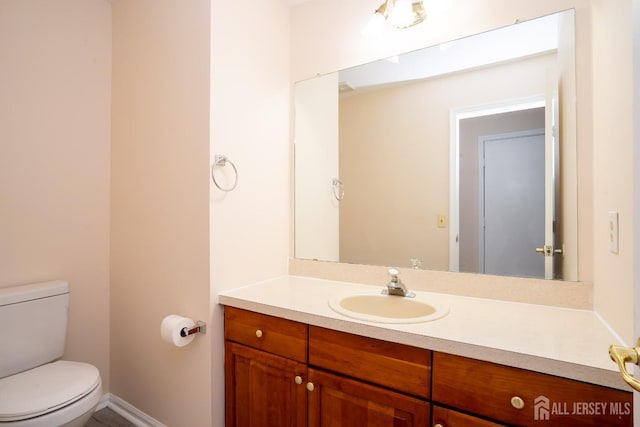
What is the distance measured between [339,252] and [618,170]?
3.87 feet

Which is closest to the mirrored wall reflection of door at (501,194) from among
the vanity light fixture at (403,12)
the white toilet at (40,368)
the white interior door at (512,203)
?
the white interior door at (512,203)

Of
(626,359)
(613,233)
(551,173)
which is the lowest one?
(626,359)

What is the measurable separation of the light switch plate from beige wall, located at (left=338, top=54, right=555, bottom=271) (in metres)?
0.51

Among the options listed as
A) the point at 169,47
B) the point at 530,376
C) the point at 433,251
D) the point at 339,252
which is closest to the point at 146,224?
the point at 169,47

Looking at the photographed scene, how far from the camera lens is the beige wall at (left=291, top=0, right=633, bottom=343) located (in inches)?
33.4

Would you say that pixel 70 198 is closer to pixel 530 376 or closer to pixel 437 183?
pixel 437 183

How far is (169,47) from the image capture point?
1.55 meters

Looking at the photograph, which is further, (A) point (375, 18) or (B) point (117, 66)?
(B) point (117, 66)

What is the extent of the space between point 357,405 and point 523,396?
510 mm

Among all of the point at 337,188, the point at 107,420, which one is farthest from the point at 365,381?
the point at 107,420

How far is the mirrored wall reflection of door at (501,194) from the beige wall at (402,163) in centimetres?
7

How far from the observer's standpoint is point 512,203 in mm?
1319

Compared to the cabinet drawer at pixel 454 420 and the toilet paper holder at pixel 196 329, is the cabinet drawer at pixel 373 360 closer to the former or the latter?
the cabinet drawer at pixel 454 420

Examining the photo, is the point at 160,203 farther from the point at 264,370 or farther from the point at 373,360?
the point at 373,360
